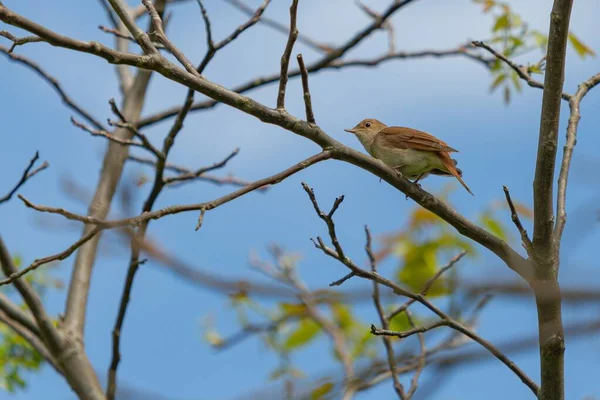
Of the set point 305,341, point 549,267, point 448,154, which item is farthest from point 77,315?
point 549,267

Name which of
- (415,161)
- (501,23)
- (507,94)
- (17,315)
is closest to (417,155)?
(415,161)

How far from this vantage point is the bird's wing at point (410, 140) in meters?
6.04

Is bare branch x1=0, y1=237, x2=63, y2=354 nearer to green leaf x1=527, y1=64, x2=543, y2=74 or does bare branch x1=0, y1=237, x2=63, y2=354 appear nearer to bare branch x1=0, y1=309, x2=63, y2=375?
bare branch x1=0, y1=309, x2=63, y2=375

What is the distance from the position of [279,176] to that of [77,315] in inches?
161

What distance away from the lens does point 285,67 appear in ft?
12.1

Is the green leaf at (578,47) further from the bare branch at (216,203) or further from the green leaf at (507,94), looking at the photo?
the bare branch at (216,203)

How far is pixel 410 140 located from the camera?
243 inches

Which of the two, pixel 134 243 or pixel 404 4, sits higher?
pixel 404 4

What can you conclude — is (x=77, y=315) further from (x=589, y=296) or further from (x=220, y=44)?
(x=589, y=296)

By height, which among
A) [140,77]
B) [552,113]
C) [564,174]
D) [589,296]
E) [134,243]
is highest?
[140,77]

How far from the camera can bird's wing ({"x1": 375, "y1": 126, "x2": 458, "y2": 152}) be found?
6.04 meters

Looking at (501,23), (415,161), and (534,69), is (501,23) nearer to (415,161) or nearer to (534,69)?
(534,69)

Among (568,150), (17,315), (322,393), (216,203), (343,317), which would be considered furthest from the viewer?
(343,317)

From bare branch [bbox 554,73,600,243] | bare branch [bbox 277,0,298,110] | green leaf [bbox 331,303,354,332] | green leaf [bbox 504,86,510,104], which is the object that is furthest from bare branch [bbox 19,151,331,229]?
green leaf [bbox 331,303,354,332]
